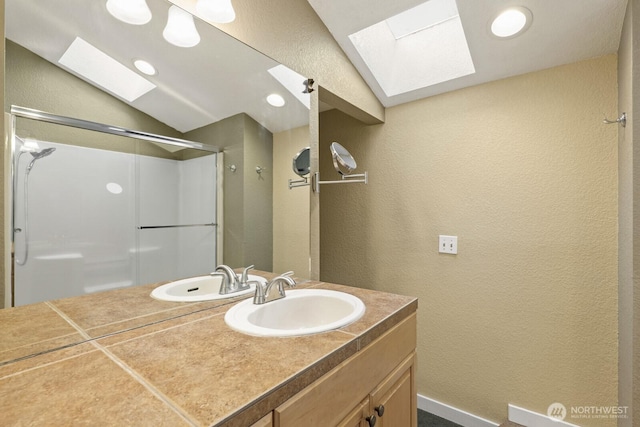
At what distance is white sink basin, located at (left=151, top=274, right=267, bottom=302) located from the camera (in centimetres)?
101

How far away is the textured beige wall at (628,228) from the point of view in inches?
41.3

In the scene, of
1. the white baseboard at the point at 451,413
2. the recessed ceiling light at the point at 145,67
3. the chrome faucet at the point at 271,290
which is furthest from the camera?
the white baseboard at the point at 451,413

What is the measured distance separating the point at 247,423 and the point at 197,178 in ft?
2.67

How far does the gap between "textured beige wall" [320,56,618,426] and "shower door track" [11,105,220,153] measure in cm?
140

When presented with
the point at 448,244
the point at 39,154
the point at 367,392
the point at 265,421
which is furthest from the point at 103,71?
the point at 448,244

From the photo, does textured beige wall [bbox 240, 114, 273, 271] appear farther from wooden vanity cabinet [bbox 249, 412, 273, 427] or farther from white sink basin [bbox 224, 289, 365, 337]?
Result: wooden vanity cabinet [bbox 249, 412, 273, 427]

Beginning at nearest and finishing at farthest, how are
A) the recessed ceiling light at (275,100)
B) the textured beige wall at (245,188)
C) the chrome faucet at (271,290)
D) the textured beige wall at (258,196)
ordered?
the chrome faucet at (271,290) < the textured beige wall at (245,188) < the textured beige wall at (258,196) < the recessed ceiling light at (275,100)

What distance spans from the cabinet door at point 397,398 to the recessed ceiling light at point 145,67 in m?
1.23

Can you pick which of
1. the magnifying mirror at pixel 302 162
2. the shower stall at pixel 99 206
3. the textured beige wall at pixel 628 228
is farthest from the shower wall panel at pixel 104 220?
the textured beige wall at pixel 628 228

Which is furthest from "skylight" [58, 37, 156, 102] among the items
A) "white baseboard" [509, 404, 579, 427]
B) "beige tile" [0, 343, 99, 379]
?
"white baseboard" [509, 404, 579, 427]

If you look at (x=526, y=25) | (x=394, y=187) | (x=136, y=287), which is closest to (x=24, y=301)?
(x=136, y=287)

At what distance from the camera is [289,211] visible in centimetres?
152

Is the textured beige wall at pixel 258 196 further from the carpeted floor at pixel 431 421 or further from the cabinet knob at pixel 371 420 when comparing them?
the carpeted floor at pixel 431 421

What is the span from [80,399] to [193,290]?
1.98 ft
